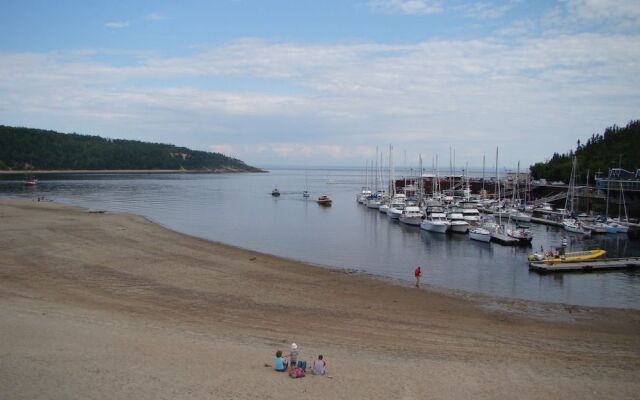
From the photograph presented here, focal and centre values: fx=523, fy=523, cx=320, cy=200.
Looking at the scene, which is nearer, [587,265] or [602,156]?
[587,265]

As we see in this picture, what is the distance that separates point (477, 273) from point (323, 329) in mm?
19259

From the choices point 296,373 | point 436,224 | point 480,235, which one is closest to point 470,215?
point 436,224

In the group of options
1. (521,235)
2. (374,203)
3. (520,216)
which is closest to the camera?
(521,235)

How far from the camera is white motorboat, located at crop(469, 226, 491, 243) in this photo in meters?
51.9

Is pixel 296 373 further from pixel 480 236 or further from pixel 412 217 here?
pixel 412 217

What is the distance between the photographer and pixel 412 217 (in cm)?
6688

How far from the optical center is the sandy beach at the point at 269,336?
571 inches

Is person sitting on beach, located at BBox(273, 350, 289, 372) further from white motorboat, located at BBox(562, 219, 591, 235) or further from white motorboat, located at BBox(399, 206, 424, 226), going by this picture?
white motorboat, located at BBox(562, 219, 591, 235)

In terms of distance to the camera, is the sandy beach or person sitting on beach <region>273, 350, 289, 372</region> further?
person sitting on beach <region>273, 350, 289, 372</region>

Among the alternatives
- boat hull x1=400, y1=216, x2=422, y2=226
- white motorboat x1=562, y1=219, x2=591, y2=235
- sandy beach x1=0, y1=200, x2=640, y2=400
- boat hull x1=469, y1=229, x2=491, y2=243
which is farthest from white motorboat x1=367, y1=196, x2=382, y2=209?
sandy beach x1=0, y1=200, x2=640, y2=400

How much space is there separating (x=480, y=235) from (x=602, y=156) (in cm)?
5826

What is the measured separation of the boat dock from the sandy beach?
9.57m

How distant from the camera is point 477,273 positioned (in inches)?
1451

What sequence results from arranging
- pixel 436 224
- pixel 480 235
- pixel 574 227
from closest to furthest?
pixel 480 235, pixel 436 224, pixel 574 227
